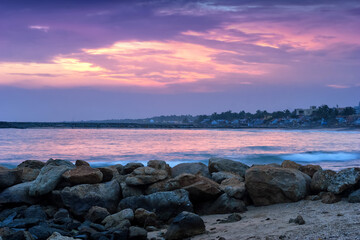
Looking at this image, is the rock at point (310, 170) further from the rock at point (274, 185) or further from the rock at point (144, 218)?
the rock at point (144, 218)

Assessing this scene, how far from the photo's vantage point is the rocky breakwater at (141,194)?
709 cm

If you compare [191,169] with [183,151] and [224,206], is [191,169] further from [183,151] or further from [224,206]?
[183,151]

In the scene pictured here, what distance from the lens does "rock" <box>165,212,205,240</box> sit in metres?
6.07

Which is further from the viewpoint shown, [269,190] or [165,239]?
[269,190]

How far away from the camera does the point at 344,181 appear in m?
7.36

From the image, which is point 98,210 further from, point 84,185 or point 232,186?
point 232,186

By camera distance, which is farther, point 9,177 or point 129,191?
point 9,177

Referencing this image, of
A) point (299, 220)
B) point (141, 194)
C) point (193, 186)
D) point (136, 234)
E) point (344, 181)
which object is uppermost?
point (344, 181)

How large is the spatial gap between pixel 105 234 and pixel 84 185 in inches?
97.5

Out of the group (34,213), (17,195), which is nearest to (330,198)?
(34,213)

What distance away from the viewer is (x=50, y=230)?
5.95 meters

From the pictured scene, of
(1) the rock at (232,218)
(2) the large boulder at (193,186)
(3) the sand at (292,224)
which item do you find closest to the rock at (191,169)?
(2) the large boulder at (193,186)

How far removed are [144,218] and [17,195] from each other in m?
3.21

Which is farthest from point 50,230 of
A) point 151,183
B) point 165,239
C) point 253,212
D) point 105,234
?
point 253,212
